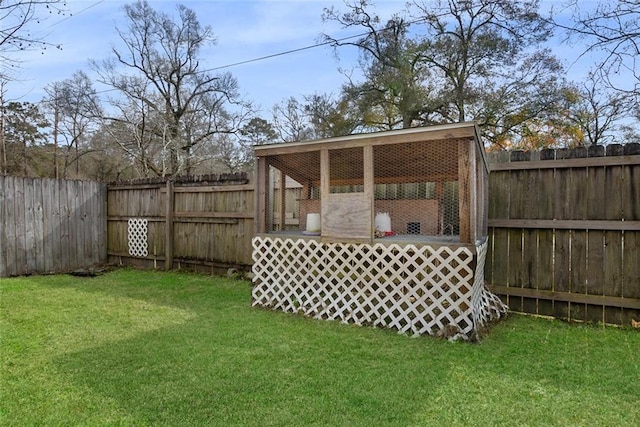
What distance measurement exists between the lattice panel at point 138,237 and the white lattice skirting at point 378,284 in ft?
Answer: 12.2

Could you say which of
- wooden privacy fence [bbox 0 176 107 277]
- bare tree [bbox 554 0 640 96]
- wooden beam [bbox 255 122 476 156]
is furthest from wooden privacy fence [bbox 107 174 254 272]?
bare tree [bbox 554 0 640 96]

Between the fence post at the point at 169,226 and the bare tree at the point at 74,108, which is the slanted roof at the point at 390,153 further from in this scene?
the bare tree at the point at 74,108

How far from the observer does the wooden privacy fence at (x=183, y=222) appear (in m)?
6.16

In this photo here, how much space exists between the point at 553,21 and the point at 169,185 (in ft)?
22.6

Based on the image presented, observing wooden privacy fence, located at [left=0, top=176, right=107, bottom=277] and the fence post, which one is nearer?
wooden privacy fence, located at [left=0, top=176, right=107, bottom=277]

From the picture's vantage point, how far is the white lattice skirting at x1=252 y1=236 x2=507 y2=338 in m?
3.34

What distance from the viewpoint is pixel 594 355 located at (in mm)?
2904

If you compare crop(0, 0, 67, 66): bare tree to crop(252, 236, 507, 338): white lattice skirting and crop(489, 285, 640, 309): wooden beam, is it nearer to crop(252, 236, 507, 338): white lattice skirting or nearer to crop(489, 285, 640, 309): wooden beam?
crop(252, 236, 507, 338): white lattice skirting

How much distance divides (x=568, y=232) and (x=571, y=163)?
2.21 ft

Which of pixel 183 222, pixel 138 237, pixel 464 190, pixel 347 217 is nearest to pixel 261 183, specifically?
pixel 347 217

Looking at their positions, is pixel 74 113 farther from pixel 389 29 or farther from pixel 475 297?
pixel 475 297

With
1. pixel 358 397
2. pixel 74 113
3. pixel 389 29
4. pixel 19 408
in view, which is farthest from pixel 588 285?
pixel 74 113

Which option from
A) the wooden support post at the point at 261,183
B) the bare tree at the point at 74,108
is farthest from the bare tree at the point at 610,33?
the bare tree at the point at 74,108

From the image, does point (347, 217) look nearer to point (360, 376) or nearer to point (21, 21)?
point (360, 376)
